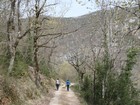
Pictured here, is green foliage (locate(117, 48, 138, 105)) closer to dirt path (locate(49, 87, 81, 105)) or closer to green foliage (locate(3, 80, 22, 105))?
dirt path (locate(49, 87, 81, 105))

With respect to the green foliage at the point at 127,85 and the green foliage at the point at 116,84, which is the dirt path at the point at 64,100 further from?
the green foliage at the point at 127,85

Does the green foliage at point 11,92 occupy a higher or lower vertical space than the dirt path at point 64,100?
higher

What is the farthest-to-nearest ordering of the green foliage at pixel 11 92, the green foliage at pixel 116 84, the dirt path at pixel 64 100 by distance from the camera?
1. the dirt path at pixel 64 100
2. the green foliage at pixel 116 84
3. the green foliage at pixel 11 92

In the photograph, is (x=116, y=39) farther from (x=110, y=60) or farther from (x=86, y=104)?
(x=86, y=104)

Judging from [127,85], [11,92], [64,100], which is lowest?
[64,100]

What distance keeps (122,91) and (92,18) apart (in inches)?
320

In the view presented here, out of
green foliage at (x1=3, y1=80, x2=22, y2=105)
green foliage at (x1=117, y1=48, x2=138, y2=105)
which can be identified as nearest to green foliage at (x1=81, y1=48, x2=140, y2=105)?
green foliage at (x1=117, y1=48, x2=138, y2=105)

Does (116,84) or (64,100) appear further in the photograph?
(64,100)

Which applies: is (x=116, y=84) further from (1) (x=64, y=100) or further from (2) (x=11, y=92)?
(2) (x=11, y=92)

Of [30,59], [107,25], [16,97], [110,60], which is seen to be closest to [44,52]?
[30,59]

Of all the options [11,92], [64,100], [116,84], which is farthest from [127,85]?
[11,92]

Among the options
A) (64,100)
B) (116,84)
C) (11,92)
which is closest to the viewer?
(11,92)

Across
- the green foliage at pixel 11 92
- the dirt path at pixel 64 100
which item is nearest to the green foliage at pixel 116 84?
the dirt path at pixel 64 100

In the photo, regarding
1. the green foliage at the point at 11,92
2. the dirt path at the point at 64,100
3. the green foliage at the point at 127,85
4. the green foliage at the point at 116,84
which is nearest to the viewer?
the green foliage at the point at 11,92
